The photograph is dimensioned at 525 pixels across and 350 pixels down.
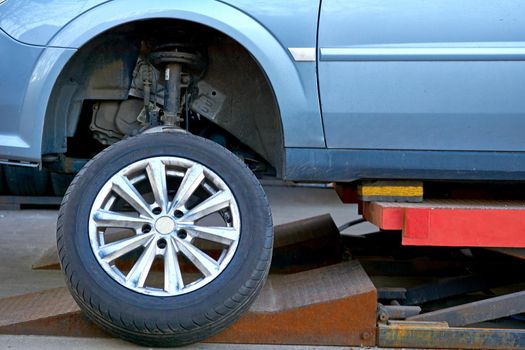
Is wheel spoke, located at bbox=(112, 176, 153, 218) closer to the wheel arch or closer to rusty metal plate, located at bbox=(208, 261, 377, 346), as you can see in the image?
the wheel arch

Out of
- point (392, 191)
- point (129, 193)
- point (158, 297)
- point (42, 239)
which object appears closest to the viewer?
point (158, 297)

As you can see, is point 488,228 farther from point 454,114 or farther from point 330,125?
point 330,125

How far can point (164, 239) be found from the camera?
111 inches

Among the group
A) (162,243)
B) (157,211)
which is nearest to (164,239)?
(162,243)

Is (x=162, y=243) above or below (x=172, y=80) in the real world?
below

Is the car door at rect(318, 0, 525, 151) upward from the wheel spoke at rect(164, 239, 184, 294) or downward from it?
upward

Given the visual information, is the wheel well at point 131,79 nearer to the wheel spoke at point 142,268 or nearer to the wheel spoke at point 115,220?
the wheel spoke at point 115,220

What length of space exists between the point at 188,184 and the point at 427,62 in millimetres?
1165

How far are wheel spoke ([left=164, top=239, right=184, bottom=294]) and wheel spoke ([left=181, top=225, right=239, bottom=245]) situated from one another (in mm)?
103

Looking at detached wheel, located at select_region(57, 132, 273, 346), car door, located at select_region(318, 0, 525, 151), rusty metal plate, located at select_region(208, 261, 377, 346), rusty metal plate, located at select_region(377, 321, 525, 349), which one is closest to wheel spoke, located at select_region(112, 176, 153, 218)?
detached wheel, located at select_region(57, 132, 273, 346)

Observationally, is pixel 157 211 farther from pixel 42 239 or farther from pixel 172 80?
pixel 42 239

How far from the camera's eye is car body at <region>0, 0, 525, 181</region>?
289 centimetres

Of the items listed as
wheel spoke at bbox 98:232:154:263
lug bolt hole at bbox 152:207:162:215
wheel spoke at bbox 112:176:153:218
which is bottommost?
wheel spoke at bbox 98:232:154:263

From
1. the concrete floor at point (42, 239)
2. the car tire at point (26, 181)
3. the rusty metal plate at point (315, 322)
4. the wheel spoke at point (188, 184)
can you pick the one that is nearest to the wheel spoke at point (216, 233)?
the wheel spoke at point (188, 184)
